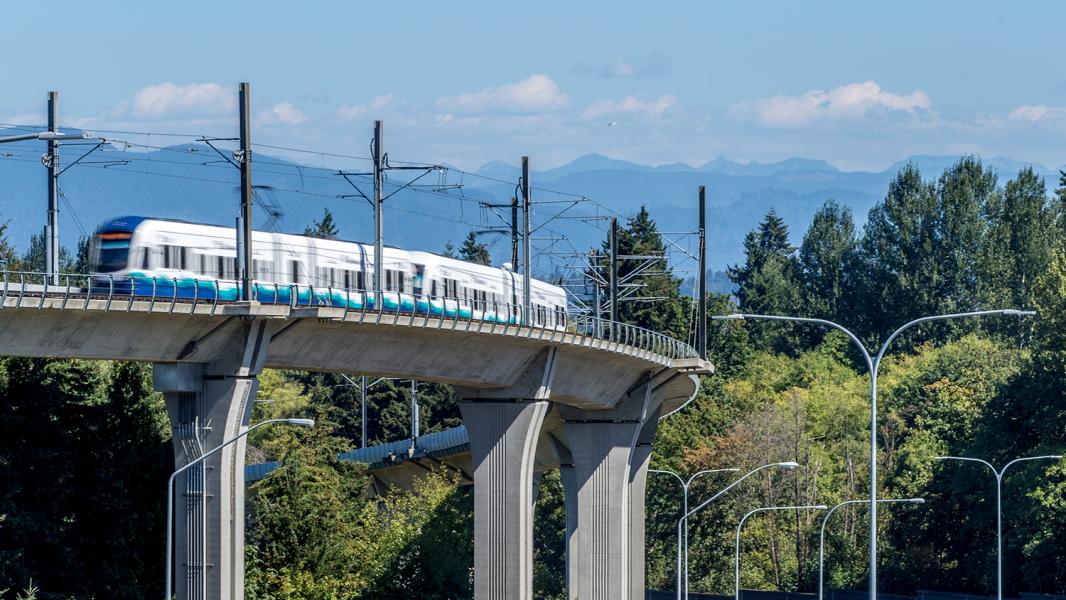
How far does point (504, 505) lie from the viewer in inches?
2554

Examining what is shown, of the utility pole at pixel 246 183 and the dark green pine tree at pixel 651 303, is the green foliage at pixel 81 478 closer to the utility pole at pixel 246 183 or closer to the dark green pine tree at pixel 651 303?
the utility pole at pixel 246 183

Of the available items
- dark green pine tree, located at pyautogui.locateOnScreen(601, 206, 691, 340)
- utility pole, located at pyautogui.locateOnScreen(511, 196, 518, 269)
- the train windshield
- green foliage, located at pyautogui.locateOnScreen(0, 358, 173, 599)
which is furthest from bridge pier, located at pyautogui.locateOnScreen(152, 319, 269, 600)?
dark green pine tree, located at pyautogui.locateOnScreen(601, 206, 691, 340)

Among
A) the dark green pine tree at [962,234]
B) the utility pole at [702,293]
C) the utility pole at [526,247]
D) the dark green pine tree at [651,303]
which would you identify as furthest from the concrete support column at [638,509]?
the dark green pine tree at [962,234]

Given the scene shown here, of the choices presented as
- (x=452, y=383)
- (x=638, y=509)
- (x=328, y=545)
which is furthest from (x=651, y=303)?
(x=452, y=383)

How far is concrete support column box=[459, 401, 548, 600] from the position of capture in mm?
64625

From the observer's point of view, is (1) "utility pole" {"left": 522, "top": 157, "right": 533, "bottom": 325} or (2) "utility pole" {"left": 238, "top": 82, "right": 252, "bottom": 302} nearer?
(2) "utility pole" {"left": 238, "top": 82, "right": 252, "bottom": 302}

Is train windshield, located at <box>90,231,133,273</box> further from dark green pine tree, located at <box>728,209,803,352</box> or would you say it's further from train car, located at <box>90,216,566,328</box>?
dark green pine tree, located at <box>728,209,803,352</box>

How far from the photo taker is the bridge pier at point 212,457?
51.1 metres

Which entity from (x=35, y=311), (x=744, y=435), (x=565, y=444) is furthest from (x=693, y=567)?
(x=35, y=311)

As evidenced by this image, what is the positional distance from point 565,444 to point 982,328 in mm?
72025

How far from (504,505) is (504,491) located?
52 centimetres

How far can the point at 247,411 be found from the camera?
52688 mm

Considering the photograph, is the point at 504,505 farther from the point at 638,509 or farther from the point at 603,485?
the point at 638,509

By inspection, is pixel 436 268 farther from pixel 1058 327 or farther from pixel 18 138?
pixel 1058 327
